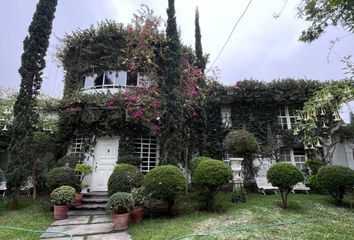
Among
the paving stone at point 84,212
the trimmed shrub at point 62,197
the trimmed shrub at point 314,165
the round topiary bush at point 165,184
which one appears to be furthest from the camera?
the trimmed shrub at point 314,165

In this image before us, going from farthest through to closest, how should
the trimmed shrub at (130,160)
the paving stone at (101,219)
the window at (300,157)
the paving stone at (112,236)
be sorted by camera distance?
the window at (300,157)
the trimmed shrub at (130,160)
the paving stone at (101,219)
the paving stone at (112,236)

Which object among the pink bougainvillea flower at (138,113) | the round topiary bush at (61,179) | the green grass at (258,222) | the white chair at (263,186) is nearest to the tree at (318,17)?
the green grass at (258,222)

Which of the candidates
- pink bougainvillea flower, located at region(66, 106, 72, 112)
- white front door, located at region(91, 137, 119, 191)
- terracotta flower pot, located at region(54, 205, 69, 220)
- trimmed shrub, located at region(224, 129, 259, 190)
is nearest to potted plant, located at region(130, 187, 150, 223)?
terracotta flower pot, located at region(54, 205, 69, 220)

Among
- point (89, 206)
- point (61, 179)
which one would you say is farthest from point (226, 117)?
point (61, 179)

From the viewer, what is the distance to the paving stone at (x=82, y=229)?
6117 mm

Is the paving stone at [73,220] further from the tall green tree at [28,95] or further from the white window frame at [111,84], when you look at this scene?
the white window frame at [111,84]

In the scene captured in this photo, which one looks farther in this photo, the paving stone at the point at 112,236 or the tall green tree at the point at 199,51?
the tall green tree at the point at 199,51

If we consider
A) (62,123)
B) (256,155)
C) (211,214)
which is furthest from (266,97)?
(62,123)

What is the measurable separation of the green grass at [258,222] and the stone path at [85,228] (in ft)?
1.82

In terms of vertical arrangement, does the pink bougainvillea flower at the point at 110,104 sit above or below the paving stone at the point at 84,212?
above

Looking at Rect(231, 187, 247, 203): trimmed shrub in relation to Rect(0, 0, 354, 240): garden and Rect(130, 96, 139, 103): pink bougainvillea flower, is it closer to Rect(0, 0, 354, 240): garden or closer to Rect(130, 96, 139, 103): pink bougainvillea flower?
Rect(0, 0, 354, 240): garden

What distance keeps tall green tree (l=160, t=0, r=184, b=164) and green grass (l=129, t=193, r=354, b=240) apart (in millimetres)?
2138

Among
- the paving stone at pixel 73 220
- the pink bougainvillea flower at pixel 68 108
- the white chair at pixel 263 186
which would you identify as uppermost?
the pink bougainvillea flower at pixel 68 108

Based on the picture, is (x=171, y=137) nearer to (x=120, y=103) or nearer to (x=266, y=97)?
(x=120, y=103)
